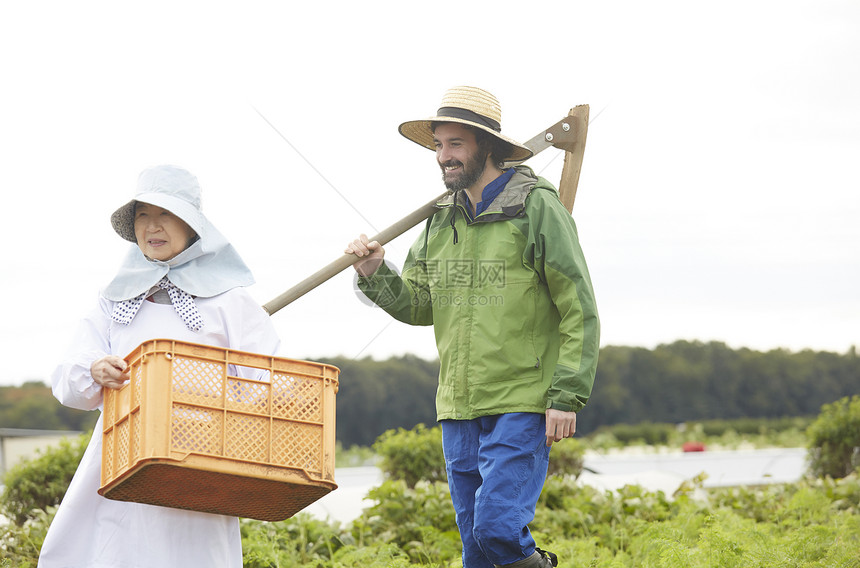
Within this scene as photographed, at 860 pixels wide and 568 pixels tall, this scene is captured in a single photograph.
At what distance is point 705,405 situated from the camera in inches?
1080

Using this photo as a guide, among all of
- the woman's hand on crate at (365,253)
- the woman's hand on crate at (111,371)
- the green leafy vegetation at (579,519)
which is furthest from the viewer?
the green leafy vegetation at (579,519)

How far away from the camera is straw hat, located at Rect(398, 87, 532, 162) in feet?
11.8

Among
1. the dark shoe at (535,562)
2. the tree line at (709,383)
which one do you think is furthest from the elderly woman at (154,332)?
the tree line at (709,383)

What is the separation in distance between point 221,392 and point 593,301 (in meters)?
1.39

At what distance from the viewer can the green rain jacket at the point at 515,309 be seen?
336cm

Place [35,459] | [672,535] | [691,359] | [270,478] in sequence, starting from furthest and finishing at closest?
1. [691,359]
2. [35,459]
3. [672,535]
4. [270,478]

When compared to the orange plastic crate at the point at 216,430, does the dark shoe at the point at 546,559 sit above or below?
below

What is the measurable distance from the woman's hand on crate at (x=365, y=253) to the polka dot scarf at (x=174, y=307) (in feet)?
2.41

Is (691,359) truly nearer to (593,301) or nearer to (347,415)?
(347,415)

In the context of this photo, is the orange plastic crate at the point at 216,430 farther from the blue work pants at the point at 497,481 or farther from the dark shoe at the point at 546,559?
the dark shoe at the point at 546,559

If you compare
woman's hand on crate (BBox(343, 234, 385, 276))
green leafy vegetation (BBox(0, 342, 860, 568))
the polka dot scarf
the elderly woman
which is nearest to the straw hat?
woman's hand on crate (BBox(343, 234, 385, 276))

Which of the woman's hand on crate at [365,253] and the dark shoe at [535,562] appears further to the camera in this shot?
the woman's hand on crate at [365,253]

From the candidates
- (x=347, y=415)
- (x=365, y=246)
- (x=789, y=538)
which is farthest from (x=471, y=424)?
(x=347, y=415)

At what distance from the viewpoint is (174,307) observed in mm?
3283
